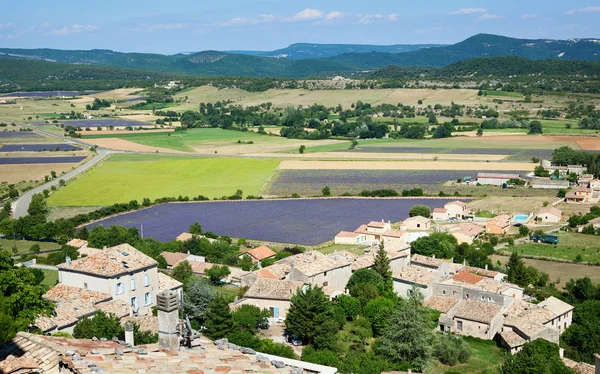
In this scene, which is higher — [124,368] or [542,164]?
[124,368]

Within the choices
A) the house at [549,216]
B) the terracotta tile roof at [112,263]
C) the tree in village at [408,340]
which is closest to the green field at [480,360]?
the tree in village at [408,340]

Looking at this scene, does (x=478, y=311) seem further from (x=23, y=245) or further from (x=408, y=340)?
(x=23, y=245)

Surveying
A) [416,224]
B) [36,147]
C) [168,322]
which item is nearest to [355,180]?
[416,224]

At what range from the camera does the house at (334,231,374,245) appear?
55156 millimetres

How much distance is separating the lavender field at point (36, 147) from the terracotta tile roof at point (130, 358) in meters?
99.8

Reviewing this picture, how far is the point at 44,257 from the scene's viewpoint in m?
48.8

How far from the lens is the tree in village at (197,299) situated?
113 ft

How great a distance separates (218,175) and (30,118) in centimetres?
8751

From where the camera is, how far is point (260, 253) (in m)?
49.6

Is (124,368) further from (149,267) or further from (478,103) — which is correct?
(478,103)

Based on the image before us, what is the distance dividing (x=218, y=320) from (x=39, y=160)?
247 ft

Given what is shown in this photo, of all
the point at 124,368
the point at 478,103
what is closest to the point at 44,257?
the point at 124,368

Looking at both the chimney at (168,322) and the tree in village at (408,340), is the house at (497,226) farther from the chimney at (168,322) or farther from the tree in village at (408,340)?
the chimney at (168,322)

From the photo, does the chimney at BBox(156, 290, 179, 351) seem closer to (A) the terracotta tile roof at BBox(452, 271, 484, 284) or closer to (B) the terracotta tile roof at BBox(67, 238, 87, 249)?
(A) the terracotta tile roof at BBox(452, 271, 484, 284)
